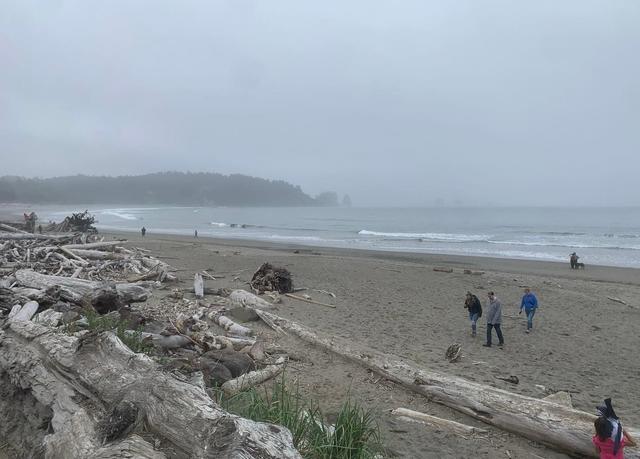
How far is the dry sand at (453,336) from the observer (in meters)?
5.31

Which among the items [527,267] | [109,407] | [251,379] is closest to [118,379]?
[109,407]

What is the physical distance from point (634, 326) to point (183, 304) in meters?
11.6

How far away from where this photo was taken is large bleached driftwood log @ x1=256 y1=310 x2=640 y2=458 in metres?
4.49

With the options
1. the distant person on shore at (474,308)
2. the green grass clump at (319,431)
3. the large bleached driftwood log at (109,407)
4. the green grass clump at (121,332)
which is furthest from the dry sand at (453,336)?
the large bleached driftwood log at (109,407)

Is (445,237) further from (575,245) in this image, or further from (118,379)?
(118,379)

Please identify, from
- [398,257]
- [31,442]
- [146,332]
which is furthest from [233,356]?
[398,257]

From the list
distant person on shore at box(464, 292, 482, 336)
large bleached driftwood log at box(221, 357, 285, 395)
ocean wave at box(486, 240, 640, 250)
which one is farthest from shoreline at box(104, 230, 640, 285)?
large bleached driftwood log at box(221, 357, 285, 395)

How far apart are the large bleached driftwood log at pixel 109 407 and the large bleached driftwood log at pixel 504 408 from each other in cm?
334

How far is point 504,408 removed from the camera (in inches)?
196

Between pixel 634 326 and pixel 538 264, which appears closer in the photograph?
pixel 634 326

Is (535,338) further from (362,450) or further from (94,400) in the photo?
(94,400)

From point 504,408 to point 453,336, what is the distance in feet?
15.6

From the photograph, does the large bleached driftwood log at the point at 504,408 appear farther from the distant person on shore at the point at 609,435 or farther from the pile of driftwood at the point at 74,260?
the pile of driftwood at the point at 74,260

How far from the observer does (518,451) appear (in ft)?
14.8
